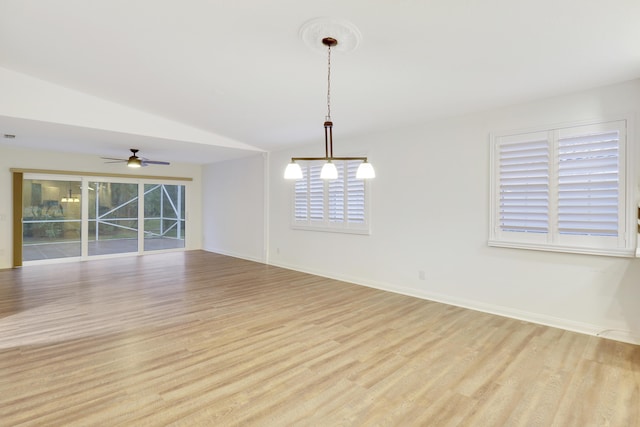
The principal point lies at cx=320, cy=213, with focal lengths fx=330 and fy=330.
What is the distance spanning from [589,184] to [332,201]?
3.71 metres

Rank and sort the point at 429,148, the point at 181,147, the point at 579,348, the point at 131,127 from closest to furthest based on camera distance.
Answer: the point at 579,348 → the point at 429,148 → the point at 131,127 → the point at 181,147

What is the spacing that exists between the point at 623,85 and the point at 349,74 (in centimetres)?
276

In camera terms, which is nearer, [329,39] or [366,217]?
[329,39]

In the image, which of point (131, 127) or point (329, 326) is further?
point (131, 127)

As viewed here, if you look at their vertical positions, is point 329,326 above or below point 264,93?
below

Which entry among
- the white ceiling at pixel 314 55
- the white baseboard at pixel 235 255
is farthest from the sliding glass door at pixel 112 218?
the white ceiling at pixel 314 55

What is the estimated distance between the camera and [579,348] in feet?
10.4

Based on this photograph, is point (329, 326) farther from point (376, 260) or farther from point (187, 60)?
point (187, 60)

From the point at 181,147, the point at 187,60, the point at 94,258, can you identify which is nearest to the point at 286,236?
the point at 181,147

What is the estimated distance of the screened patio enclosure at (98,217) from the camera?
24.1ft

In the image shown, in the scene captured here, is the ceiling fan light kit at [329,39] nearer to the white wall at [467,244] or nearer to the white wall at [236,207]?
the white wall at [467,244]

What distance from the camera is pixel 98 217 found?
8102 mm

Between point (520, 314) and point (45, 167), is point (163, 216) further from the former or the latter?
point (520, 314)

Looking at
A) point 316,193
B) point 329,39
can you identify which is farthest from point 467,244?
point 329,39
